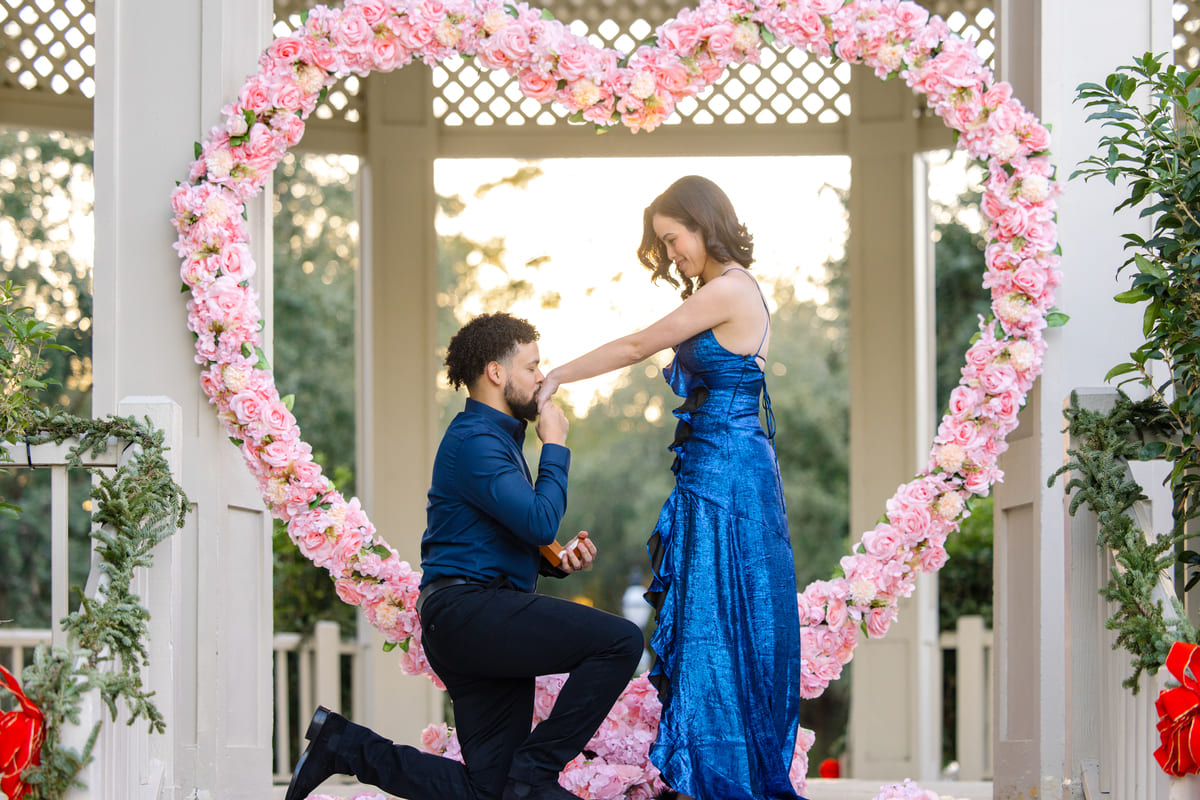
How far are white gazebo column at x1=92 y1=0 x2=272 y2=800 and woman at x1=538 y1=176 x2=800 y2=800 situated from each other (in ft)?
4.79

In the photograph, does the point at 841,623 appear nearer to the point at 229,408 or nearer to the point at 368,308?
the point at 229,408

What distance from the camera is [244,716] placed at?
13.9ft

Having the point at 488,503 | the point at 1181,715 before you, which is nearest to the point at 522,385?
the point at 488,503

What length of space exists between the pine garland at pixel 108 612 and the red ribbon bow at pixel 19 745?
2 cm

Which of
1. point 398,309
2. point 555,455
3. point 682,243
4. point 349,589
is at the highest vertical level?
point 398,309

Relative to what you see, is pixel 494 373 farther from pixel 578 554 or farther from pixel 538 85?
pixel 538 85

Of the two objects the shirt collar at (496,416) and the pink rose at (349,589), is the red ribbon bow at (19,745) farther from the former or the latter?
the pink rose at (349,589)

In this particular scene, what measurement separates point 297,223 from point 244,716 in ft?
31.8

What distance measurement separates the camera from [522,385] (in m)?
3.45

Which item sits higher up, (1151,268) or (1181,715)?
(1151,268)

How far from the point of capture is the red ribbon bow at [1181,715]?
249cm

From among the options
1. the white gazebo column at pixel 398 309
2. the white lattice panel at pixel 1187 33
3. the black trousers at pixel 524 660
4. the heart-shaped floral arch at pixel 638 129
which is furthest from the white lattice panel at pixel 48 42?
the white lattice panel at pixel 1187 33

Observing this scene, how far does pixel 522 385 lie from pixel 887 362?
371 centimetres

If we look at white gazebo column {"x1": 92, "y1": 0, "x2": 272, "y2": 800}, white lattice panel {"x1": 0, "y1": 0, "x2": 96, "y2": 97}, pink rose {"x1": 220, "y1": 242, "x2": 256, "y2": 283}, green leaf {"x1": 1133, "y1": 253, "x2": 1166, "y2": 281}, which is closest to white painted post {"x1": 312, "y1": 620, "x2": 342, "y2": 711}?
white gazebo column {"x1": 92, "y1": 0, "x2": 272, "y2": 800}
